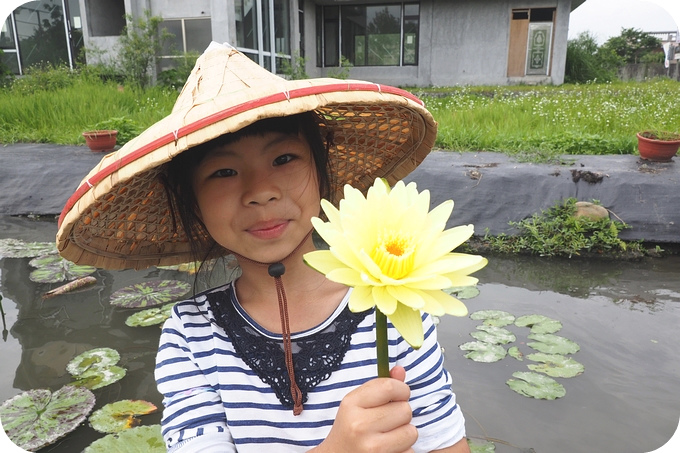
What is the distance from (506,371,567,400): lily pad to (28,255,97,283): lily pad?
8.99 ft

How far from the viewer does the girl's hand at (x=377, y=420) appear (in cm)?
65

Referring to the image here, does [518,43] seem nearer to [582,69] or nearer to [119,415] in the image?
[582,69]

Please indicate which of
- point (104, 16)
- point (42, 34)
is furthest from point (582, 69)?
point (42, 34)

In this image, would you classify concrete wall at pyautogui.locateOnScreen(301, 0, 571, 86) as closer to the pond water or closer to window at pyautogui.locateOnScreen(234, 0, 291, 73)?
window at pyautogui.locateOnScreen(234, 0, 291, 73)

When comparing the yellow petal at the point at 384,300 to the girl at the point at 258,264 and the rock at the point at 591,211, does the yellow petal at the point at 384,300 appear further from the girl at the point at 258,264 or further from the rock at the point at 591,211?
the rock at the point at 591,211

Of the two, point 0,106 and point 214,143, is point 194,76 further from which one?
point 0,106

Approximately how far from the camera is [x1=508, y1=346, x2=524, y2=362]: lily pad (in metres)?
2.38

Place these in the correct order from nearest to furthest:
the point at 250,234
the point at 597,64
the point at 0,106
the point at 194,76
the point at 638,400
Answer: the point at 250,234 < the point at 194,76 < the point at 638,400 < the point at 0,106 < the point at 597,64

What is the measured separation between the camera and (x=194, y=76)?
109cm

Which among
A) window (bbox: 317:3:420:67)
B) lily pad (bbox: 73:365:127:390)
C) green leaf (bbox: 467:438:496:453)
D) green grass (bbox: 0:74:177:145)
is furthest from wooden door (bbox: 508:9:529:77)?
lily pad (bbox: 73:365:127:390)

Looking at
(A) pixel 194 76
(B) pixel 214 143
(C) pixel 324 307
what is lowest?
(C) pixel 324 307

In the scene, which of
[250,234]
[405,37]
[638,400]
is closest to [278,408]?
[250,234]

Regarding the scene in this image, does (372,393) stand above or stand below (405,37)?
below

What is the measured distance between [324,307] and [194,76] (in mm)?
593
